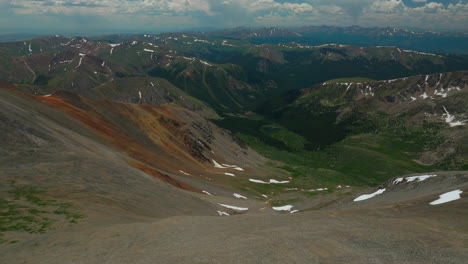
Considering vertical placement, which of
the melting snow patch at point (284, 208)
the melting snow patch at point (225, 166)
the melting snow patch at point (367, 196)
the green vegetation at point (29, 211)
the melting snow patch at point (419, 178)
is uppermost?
the green vegetation at point (29, 211)

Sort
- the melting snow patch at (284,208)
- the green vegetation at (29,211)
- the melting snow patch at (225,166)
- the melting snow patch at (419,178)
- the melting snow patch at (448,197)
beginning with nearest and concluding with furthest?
the green vegetation at (29,211)
the melting snow patch at (448,197)
the melting snow patch at (419,178)
the melting snow patch at (284,208)
the melting snow patch at (225,166)

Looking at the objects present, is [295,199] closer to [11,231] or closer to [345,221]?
[345,221]

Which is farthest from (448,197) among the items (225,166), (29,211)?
(225,166)

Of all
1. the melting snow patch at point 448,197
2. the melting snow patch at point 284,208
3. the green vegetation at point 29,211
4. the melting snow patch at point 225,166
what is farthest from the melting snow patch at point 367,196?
the melting snow patch at point 225,166

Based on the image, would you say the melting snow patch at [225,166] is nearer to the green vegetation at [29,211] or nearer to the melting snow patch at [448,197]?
the green vegetation at [29,211]

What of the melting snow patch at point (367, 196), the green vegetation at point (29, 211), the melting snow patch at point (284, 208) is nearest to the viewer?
the green vegetation at point (29, 211)

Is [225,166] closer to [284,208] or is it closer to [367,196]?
[284,208]

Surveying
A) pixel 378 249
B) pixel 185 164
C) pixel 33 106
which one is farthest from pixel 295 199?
pixel 33 106

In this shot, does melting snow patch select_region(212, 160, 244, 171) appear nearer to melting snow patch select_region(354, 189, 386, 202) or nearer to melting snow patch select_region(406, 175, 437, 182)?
melting snow patch select_region(354, 189, 386, 202)
